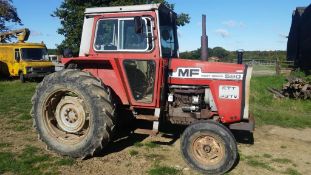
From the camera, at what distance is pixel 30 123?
886cm

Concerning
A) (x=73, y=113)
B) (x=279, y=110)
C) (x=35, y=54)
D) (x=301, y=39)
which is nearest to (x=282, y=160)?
(x=73, y=113)

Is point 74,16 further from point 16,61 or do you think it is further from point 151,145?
point 151,145

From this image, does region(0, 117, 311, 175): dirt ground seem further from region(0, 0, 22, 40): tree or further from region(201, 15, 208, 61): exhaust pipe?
region(0, 0, 22, 40): tree

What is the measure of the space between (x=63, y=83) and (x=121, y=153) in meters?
1.58

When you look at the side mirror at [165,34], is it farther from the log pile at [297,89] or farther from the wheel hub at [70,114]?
the log pile at [297,89]

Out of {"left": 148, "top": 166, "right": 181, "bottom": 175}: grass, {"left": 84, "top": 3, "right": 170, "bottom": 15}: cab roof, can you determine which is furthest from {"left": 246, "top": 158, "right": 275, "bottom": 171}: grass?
{"left": 84, "top": 3, "right": 170, "bottom": 15}: cab roof

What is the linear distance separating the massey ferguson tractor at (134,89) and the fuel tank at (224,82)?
16 mm

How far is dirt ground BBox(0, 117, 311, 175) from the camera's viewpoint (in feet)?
19.3

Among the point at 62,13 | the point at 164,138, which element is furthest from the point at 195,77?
the point at 62,13

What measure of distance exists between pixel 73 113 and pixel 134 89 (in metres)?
1.15

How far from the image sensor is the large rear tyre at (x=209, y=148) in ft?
18.5

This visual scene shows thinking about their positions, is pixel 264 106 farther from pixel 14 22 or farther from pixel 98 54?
pixel 14 22

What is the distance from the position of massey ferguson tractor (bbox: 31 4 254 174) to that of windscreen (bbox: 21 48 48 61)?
15.5 metres

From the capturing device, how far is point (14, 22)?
1432 inches
